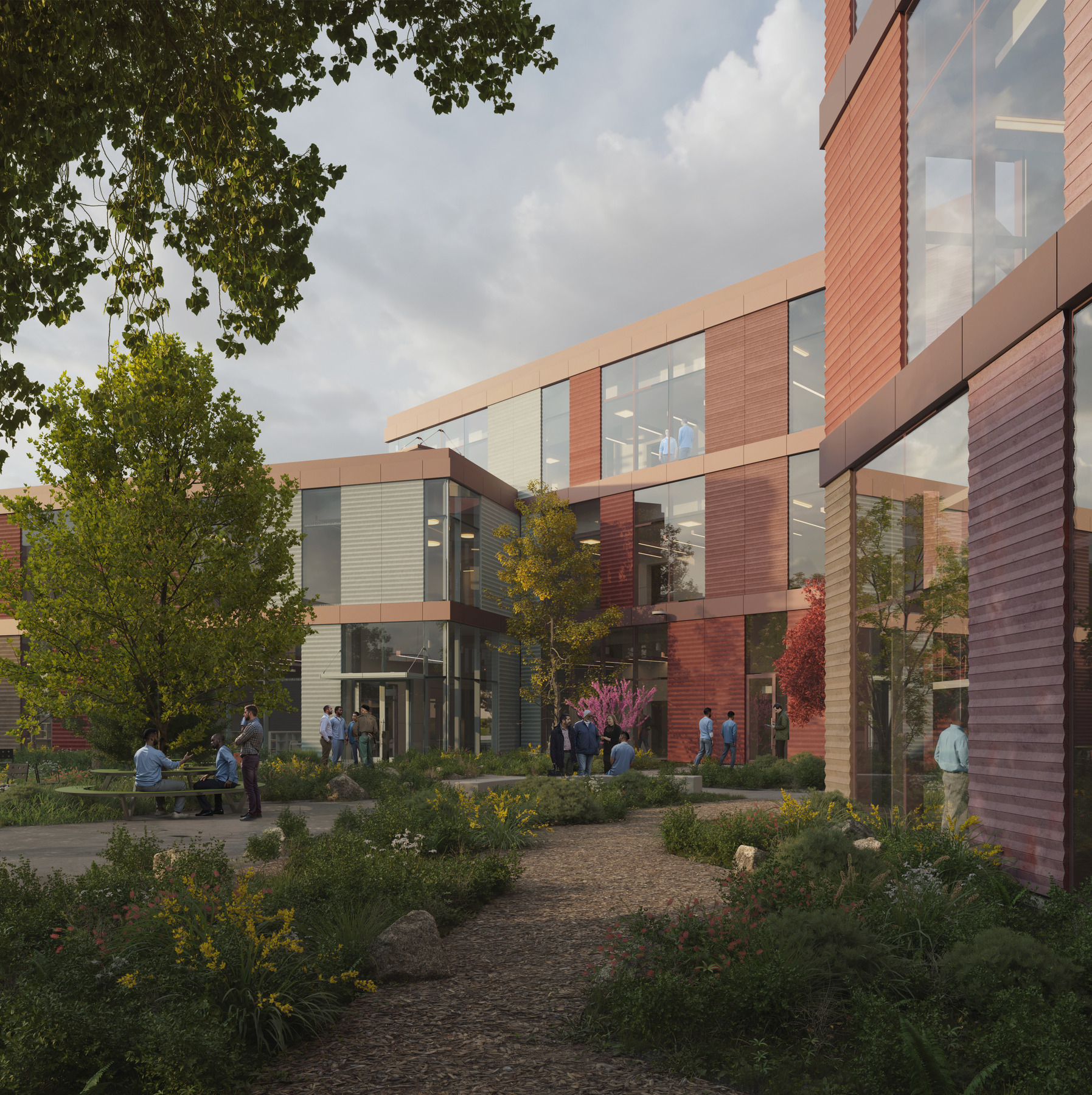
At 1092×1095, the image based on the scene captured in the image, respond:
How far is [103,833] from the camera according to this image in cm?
1291

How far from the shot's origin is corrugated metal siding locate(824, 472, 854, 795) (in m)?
13.1

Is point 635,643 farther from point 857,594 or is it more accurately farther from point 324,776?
point 857,594

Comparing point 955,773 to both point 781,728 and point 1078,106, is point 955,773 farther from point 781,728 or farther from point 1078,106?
point 781,728

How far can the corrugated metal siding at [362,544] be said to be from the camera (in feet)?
98.6

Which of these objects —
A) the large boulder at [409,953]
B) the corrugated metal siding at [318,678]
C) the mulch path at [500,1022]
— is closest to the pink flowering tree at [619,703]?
the corrugated metal siding at [318,678]

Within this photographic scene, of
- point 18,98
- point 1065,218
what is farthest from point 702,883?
point 18,98

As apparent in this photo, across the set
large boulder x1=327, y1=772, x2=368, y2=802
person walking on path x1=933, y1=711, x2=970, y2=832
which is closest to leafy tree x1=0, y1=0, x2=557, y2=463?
person walking on path x1=933, y1=711, x2=970, y2=832

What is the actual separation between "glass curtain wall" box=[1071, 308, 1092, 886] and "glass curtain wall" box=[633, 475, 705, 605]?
22.4 meters

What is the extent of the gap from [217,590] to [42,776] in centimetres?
960

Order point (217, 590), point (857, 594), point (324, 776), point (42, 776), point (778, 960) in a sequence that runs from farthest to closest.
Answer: point (42, 776) < point (324, 776) < point (217, 590) < point (857, 594) < point (778, 960)

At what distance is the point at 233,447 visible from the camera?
55.3ft

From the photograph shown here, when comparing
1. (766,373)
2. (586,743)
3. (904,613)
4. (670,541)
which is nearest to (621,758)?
(586,743)

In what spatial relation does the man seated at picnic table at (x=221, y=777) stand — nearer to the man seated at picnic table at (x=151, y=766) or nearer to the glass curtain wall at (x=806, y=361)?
the man seated at picnic table at (x=151, y=766)

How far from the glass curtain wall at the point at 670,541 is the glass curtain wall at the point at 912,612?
17.2m
